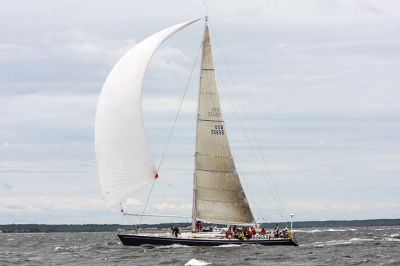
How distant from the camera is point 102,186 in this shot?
5291 cm

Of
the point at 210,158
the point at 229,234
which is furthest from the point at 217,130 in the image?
the point at 229,234

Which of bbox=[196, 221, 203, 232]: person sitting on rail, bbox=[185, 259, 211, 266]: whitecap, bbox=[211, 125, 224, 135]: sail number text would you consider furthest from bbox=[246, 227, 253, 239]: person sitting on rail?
bbox=[185, 259, 211, 266]: whitecap

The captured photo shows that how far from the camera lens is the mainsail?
185ft

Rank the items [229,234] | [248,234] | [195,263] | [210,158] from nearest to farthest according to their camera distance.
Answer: [195,263], [229,234], [248,234], [210,158]

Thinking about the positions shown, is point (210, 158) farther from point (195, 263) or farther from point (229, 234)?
point (195, 263)

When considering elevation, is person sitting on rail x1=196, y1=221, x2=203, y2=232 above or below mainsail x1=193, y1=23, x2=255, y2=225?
below

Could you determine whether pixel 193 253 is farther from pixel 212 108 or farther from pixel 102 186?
pixel 212 108

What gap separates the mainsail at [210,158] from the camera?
56.5 m

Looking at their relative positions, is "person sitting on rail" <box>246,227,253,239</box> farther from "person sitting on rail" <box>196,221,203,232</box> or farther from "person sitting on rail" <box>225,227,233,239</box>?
"person sitting on rail" <box>196,221,203,232</box>

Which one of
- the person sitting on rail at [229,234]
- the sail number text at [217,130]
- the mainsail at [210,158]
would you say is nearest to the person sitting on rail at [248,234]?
the person sitting on rail at [229,234]

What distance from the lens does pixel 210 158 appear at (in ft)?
187

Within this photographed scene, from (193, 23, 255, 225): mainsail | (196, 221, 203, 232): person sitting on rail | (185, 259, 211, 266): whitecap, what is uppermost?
(193, 23, 255, 225): mainsail

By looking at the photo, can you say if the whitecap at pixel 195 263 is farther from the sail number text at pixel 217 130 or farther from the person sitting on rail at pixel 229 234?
the sail number text at pixel 217 130

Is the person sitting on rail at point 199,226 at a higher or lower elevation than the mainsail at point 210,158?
lower
